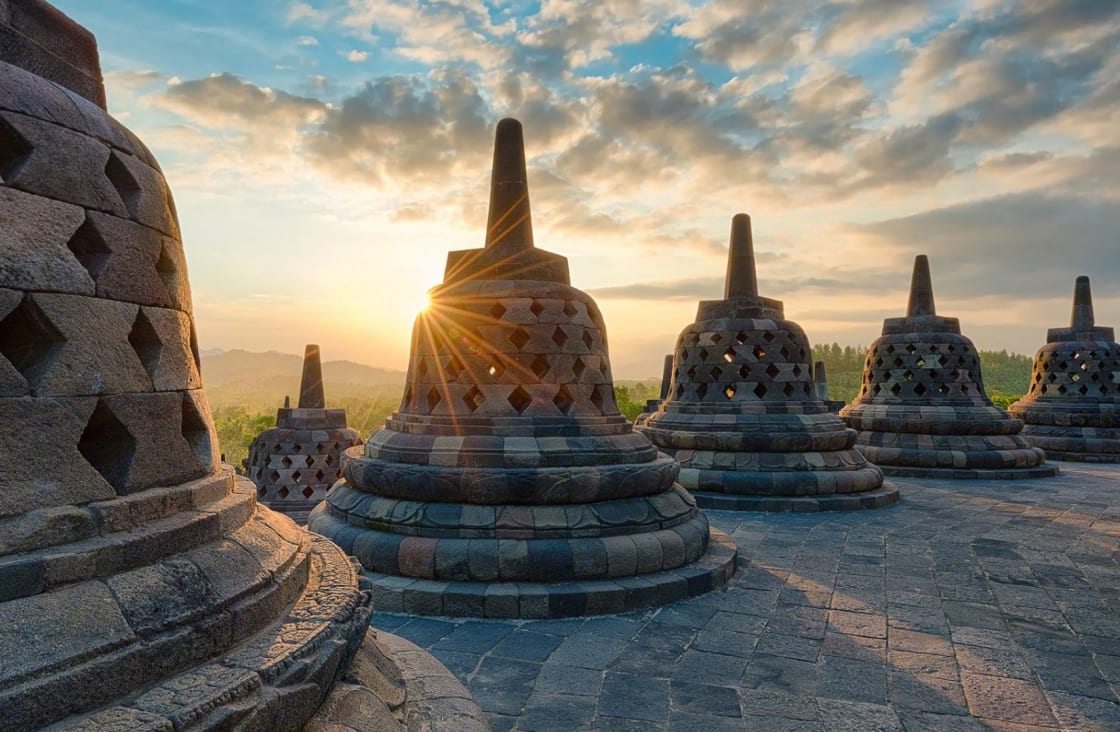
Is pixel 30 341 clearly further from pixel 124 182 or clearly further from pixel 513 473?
pixel 513 473

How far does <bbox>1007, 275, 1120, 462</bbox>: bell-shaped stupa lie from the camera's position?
14.2 metres

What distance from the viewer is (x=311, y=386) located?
43.6 feet

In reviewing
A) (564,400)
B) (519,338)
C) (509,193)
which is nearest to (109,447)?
(519,338)

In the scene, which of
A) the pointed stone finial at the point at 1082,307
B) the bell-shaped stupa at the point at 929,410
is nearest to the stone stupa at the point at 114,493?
the bell-shaped stupa at the point at 929,410

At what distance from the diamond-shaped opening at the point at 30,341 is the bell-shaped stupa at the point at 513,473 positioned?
11.0ft

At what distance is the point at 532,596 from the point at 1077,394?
625 inches

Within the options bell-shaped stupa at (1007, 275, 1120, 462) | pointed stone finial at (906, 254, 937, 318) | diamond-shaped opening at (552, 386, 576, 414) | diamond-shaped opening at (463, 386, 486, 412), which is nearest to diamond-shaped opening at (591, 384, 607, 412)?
diamond-shaped opening at (552, 386, 576, 414)

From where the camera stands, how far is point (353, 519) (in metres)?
5.68

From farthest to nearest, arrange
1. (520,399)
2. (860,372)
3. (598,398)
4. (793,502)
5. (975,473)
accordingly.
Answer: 1. (860,372)
2. (975,473)
3. (793,502)
4. (598,398)
5. (520,399)

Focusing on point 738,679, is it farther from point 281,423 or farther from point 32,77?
point 281,423

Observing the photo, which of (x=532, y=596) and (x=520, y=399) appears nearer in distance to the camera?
(x=532, y=596)

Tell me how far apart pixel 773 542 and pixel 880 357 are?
794cm

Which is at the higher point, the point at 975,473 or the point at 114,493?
the point at 114,493

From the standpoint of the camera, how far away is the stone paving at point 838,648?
322cm
